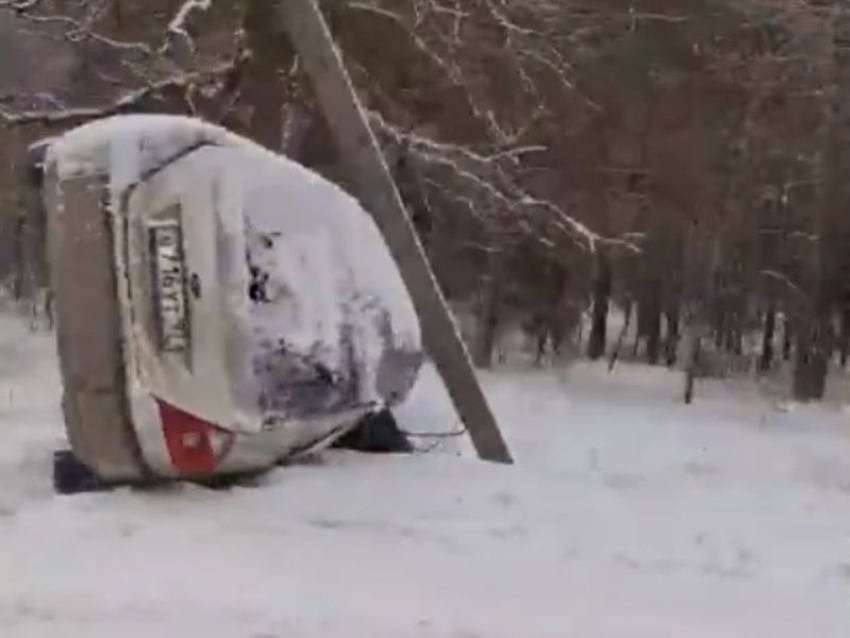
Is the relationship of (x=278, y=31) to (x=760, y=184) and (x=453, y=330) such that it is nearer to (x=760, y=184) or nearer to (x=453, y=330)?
(x=453, y=330)

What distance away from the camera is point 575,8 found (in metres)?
13.6

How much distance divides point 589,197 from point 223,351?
1755 cm

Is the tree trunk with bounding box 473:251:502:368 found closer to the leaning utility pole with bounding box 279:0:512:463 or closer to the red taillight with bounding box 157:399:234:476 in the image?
the leaning utility pole with bounding box 279:0:512:463

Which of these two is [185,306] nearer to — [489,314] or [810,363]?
[489,314]

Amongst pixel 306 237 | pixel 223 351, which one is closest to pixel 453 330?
pixel 306 237

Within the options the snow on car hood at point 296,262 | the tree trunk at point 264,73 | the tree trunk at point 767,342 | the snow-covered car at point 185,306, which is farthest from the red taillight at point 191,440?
the tree trunk at point 767,342

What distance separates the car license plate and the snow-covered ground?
749 mm

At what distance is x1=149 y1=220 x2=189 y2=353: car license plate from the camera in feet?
21.6

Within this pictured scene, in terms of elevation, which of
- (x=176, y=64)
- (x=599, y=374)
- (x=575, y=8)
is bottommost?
(x=599, y=374)

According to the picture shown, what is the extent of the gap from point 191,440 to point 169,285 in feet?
2.32

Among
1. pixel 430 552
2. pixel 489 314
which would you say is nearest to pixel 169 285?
pixel 430 552

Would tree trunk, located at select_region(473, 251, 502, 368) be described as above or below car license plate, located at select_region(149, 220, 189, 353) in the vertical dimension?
below

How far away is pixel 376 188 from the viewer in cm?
816

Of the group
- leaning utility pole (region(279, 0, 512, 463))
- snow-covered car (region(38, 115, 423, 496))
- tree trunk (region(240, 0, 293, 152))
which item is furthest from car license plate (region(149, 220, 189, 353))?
tree trunk (region(240, 0, 293, 152))
